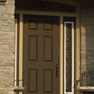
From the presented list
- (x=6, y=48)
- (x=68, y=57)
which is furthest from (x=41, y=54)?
(x=6, y=48)

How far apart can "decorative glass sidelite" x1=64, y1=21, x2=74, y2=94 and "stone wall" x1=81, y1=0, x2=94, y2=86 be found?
→ 27cm

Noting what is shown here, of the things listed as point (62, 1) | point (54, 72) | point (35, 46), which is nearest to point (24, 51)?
point (35, 46)

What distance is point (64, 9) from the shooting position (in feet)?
29.3

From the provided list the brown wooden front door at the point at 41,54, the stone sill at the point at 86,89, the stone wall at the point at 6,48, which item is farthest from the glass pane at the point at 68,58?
the stone wall at the point at 6,48

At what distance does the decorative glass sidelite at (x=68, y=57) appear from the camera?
8.83 metres

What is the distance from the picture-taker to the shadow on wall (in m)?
8.72

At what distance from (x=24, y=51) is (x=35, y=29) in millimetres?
565

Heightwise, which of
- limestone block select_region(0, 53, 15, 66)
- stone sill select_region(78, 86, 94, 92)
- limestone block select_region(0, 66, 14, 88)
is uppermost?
limestone block select_region(0, 53, 15, 66)

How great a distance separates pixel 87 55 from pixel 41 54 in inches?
41.4

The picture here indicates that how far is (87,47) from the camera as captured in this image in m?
8.77

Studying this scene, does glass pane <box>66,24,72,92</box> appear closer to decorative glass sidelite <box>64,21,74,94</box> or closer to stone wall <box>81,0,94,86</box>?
decorative glass sidelite <box>64,21,74,94</box>

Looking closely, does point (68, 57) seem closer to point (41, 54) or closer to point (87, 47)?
point (87, 47)

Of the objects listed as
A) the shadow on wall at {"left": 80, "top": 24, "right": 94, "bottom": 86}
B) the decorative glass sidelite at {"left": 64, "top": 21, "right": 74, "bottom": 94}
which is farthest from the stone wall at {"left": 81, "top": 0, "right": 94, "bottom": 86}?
the decorative glass sidelite at {"left": 64, "top": 21, "right": 74, "bottom": 94}

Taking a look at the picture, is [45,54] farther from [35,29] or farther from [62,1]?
[62,1]
